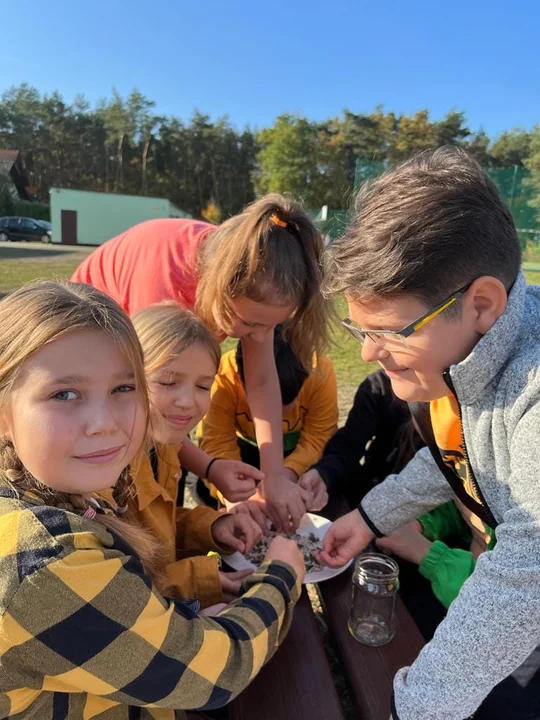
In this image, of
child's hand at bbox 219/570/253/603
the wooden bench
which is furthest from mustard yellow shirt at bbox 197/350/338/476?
the wooden bench

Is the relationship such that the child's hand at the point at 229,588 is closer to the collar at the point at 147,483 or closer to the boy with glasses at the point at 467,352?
the collar at the point at 147,483

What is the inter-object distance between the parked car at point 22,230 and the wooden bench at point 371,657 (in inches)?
1201

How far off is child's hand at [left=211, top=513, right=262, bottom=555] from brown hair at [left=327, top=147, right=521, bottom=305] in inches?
36.8

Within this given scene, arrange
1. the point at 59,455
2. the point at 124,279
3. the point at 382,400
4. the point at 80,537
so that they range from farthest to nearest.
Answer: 1. the point at 382,400
2. the point at 124,279
3. the point at 59,455
4. the point at 80,537

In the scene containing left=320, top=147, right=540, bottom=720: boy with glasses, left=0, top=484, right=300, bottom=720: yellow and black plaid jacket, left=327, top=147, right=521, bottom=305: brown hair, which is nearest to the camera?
left=0, top=484, right=300, bottom=720: yellow and black plaid jacket

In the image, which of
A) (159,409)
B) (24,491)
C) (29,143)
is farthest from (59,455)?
(29,143)

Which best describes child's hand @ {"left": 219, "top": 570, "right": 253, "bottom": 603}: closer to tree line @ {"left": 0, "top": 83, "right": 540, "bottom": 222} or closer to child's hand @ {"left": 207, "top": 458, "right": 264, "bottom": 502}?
child's hand @ {"left": 207, "top": 458, "right": 264, "bottom": 502}

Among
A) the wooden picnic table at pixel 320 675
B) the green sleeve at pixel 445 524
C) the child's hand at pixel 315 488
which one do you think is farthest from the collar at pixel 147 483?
the green sleeve at pixel 445 524

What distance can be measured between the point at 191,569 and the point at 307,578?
1.09 ft

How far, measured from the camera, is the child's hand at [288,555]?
1.42 m

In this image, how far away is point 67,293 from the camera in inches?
45.4

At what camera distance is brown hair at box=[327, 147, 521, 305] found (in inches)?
44.6

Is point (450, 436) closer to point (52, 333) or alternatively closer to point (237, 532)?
point (237, 532)

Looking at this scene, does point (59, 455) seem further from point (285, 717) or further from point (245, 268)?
point (245, 268)
